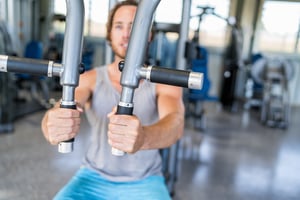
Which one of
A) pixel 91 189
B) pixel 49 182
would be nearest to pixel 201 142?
pixel 49 182

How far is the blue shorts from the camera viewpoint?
45.3 inches

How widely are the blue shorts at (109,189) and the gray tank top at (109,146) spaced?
3 cm

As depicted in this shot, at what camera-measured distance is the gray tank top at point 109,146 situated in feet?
4.09

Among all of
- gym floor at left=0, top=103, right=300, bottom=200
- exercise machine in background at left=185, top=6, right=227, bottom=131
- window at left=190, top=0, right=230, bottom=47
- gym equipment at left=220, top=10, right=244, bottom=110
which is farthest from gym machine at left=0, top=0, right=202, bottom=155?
window at left=190, top=0, right=230, bottom=47

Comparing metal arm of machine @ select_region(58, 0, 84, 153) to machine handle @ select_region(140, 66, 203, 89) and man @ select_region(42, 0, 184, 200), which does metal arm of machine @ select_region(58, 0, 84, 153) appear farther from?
man @ select_region(42, 0, 184, 200)

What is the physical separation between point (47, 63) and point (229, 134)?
369 centimetres

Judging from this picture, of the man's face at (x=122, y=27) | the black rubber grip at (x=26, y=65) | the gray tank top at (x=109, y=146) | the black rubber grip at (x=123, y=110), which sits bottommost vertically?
the gray tank top at (x=109, y=146)

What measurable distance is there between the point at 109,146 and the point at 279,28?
6.16 metres

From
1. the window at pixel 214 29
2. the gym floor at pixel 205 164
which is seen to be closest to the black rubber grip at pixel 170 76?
the gym floor at pixel 205 164

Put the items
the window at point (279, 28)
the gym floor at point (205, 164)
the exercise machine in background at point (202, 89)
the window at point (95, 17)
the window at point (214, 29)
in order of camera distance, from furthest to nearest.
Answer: the window at point (214, 29) → the window at point (279, 28) → the window at point (95, 17) → the exercise machine in background at point (202, 89) → the gym floor at point (205, 164)

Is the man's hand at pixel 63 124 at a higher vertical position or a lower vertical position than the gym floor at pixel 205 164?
higher

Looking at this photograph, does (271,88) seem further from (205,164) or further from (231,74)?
(205,164)

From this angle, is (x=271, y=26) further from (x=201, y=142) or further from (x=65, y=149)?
(x=65, y=149)

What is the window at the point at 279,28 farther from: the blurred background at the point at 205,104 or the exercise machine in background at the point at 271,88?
the exercise machine in background at the point at 271,88
